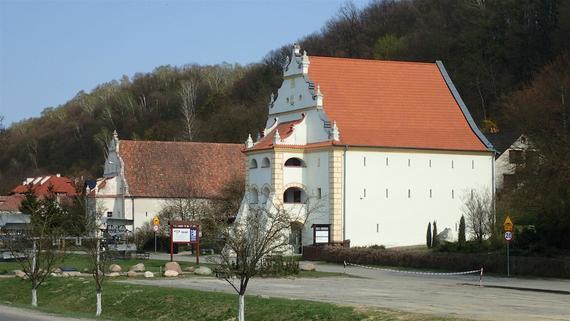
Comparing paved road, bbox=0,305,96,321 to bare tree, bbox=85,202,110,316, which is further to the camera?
bare tree, bbox=85,202,110,316

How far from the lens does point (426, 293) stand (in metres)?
39.3

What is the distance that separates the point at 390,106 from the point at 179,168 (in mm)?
27739

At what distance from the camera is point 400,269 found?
186ft

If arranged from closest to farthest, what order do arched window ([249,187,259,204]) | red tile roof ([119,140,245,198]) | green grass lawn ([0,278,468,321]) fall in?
1. green grass lawn ([0,278,468,321])
2. arched window ([249,187,259,204])
3. red tile roof ([119,140,245,198])

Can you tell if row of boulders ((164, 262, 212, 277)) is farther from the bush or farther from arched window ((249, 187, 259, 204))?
arched window ((249, 187, 259, 204))

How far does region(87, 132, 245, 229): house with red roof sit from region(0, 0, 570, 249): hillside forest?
59.3 ft

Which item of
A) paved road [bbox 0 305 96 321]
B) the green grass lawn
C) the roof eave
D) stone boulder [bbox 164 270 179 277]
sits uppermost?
the roof eave

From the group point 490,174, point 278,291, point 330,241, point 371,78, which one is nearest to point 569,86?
point 490,174

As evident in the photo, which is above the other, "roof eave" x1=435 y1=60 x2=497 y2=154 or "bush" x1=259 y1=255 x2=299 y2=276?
"roof eave" x1=435 y1=60 x2=497 y2=154

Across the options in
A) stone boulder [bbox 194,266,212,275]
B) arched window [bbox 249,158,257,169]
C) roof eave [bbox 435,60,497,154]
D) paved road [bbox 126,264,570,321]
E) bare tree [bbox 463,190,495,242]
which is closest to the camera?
paved road [bbox 126,264,570,321]

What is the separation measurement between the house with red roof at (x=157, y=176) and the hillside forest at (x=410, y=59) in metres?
18.1

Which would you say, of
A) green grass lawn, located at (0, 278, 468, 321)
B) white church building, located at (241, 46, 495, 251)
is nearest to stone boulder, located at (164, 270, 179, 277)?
green grass lawn, located at (0, 278, 468, 321)

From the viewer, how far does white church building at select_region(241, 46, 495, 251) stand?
235 ft

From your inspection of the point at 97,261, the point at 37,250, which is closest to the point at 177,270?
the point at 37,250
